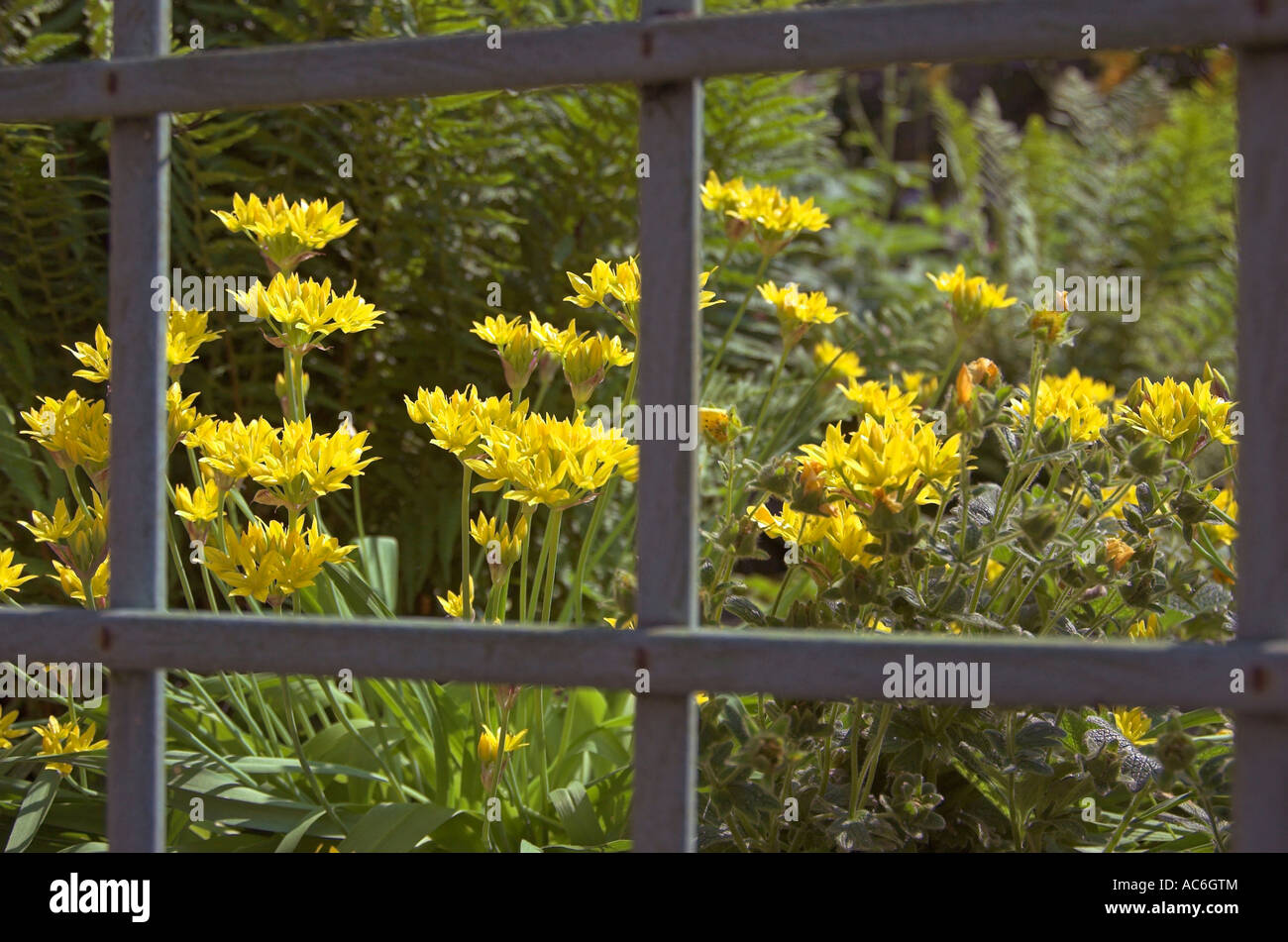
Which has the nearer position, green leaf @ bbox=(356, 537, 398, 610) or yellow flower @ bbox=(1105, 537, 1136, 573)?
yellow flower @ bbox=(1105, 537, 1136, 573)

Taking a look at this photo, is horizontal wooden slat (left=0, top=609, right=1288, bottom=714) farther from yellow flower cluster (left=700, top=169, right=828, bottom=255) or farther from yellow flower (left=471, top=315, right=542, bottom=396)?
yellow flower cluster (left=700, top=169, right=828, bottom=255)

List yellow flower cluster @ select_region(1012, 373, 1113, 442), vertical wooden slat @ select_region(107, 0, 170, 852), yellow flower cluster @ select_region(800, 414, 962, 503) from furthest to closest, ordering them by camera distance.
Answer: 1. yellow flower cluster @ select_region(1012, 373, 1113, 442)
2. yellow flower cluster @ select_region(800, 414, 962, 503)
3. vertical wooden slat @ select_region(107, 0, 170, 852)

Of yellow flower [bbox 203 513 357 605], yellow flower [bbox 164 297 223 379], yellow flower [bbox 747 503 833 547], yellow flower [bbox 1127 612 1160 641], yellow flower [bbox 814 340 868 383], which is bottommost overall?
yellow flower [bbox 1127 612 1160 641]

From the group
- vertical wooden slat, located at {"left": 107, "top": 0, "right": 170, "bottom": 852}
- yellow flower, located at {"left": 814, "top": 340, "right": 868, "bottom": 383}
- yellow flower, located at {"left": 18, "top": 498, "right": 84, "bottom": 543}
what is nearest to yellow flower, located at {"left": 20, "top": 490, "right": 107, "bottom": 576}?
yellow flower, located at {"left": 18, "top": 498, "right": 84, "bottom": 543}

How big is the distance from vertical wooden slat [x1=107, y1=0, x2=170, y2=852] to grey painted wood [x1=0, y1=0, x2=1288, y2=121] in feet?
0.12

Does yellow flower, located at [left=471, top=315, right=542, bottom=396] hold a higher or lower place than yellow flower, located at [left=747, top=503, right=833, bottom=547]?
higher

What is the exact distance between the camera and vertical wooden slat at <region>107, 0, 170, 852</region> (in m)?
0.78

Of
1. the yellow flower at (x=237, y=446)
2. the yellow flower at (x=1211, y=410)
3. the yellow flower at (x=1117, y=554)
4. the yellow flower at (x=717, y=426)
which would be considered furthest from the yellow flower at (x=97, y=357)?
the yellow flower at (x=1211, y=410)

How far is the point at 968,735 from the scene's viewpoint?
1061 millimetres

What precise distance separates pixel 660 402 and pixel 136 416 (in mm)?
369

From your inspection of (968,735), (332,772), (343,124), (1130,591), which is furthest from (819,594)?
(343,124)

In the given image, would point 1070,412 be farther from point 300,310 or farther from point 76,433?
point 76,433

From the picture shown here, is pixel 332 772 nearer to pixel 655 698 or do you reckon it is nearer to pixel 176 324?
pixel 176 324

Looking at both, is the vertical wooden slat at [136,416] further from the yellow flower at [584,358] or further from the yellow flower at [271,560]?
the yellow flower at [584,358]
